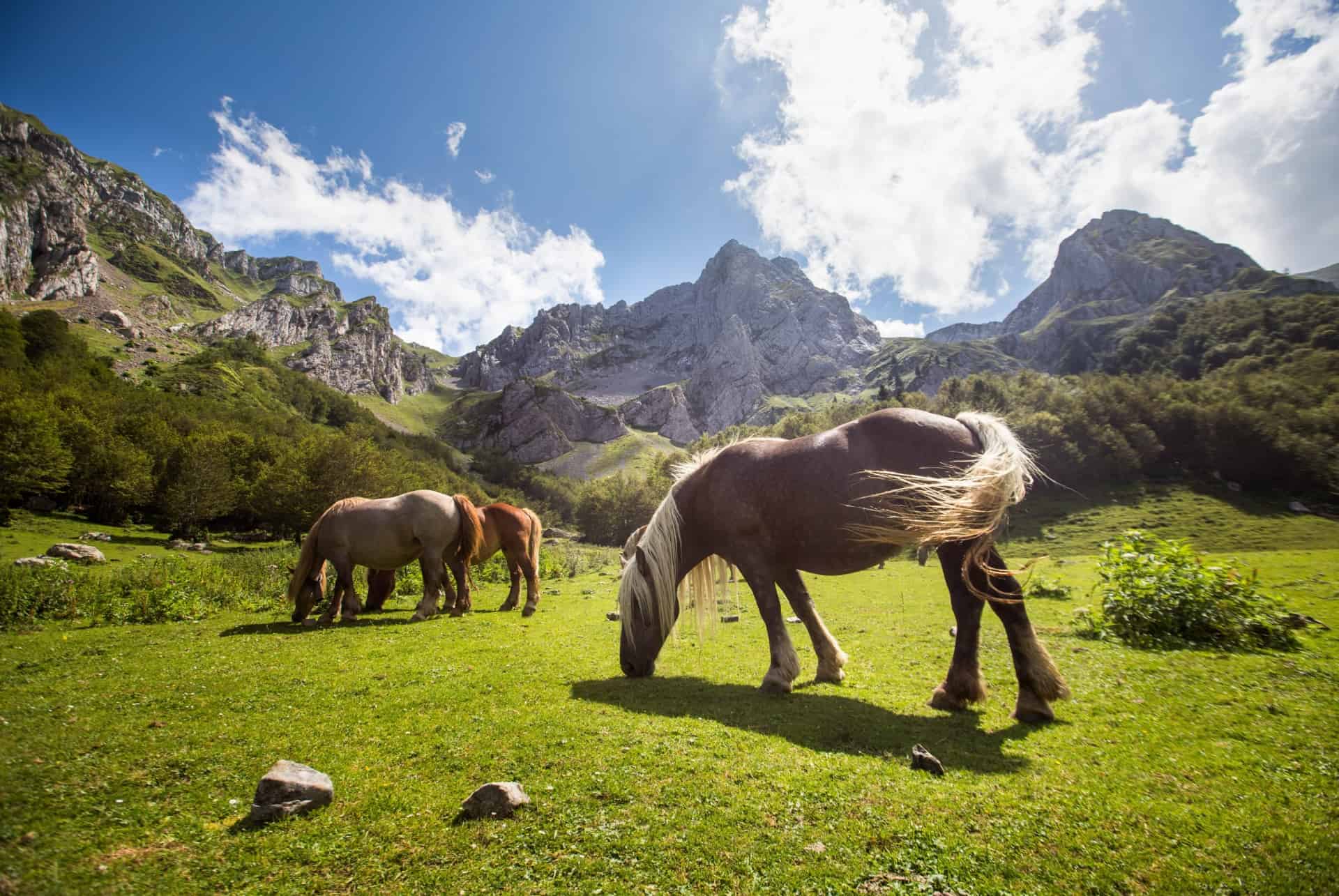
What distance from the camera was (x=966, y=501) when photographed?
4.71 metres

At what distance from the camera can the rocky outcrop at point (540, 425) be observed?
565 ft

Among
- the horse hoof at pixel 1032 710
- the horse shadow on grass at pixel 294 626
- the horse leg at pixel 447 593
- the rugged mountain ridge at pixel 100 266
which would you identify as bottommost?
the horse shadow on grass at pixel 294 626

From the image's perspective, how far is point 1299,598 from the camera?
410 inches

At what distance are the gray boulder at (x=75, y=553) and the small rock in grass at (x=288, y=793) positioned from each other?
89.6ft

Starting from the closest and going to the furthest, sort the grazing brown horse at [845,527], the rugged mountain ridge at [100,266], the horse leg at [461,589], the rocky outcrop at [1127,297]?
the grazing brown horse at [845,527] → the horse leg at [461,589] → the rugged mountain ridge at [100,266] → the rocky outcrop at [1127,297]

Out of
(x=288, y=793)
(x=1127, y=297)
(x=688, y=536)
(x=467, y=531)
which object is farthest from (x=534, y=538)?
(x=1127, y=297)

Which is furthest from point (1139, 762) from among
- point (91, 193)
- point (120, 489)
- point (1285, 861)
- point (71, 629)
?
point (91, 193)

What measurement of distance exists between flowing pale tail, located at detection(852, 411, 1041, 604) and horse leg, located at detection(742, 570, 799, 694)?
1.54 metres

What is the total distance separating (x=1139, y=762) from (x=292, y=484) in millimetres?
51593

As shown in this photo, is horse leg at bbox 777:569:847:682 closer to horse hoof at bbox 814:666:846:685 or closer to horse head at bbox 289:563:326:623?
horse hoof at bbox 814:666:846:685

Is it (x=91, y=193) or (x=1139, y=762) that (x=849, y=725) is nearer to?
(x=1139, y=762)

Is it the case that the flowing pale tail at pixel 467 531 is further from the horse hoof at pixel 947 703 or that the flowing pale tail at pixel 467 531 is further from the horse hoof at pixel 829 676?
the horse hoof at pixel 947 703

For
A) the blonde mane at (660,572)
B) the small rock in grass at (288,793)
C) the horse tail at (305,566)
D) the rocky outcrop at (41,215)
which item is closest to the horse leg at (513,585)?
the horse tail at (305,566)

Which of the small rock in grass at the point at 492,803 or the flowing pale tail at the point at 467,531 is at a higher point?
the flowing pale tail at the point at 467,531
